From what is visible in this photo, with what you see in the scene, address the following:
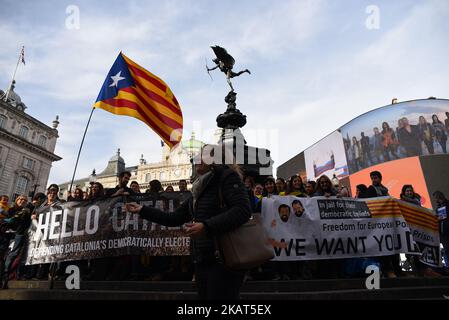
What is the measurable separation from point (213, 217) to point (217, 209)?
0.68ft

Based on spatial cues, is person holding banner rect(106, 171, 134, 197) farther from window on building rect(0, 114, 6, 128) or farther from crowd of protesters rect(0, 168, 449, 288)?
window on building rect(0, 114, 6, 128)

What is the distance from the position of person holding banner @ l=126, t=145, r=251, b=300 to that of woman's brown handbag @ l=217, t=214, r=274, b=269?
6cm

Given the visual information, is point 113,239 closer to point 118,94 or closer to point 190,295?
point 190,295

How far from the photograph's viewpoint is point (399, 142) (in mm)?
24938

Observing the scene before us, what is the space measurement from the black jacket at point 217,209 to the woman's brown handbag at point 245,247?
57 millimetres

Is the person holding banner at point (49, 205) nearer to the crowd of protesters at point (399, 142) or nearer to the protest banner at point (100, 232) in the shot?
the protest banner at point (100, 232)

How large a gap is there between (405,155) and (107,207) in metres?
25.5

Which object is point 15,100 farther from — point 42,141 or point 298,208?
point 298,208

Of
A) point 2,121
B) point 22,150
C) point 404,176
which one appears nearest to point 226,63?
point 404,176

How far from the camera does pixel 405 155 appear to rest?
952 inches

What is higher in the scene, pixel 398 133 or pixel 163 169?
pixel 163 169

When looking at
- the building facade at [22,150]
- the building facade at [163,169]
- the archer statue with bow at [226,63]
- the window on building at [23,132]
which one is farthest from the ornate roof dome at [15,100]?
the archer statue with bow at [226,63]

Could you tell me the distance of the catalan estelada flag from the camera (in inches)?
271
